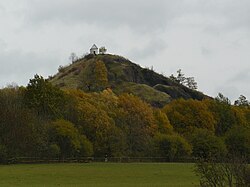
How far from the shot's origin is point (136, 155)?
340 ft

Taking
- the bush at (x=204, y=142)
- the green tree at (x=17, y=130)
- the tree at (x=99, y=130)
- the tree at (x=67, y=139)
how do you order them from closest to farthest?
the green tree at (x=17, y=130) < the tree at (x=67, y=139) < the tree at (x=99, y=130) < the bush at (x=204, y=142)

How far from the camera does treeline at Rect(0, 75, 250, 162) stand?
89.9 metres

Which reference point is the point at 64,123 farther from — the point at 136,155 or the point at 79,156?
the point at 136,155

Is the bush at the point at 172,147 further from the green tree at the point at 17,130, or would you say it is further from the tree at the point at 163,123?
the green tree at the point at 17,130

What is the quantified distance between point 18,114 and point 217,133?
59.3 m

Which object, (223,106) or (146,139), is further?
(223,106)

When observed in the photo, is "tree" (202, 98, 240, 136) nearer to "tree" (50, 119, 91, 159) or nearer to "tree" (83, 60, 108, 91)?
"tree" (50, 119, 91, 159)

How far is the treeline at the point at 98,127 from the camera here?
89.9m

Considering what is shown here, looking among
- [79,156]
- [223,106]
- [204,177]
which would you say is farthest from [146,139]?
[204,177]

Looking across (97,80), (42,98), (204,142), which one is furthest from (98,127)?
(97,80)

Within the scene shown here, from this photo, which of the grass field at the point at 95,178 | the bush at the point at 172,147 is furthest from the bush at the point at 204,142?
the grass field at the point at 95,178

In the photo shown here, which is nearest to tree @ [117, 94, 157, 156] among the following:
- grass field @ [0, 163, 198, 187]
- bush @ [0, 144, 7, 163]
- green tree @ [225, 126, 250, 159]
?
green tree @ [225, 126, 250, 159]

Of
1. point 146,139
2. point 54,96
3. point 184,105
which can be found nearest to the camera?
point 54,96

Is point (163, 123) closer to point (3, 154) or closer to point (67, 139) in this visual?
point (67, 139)
